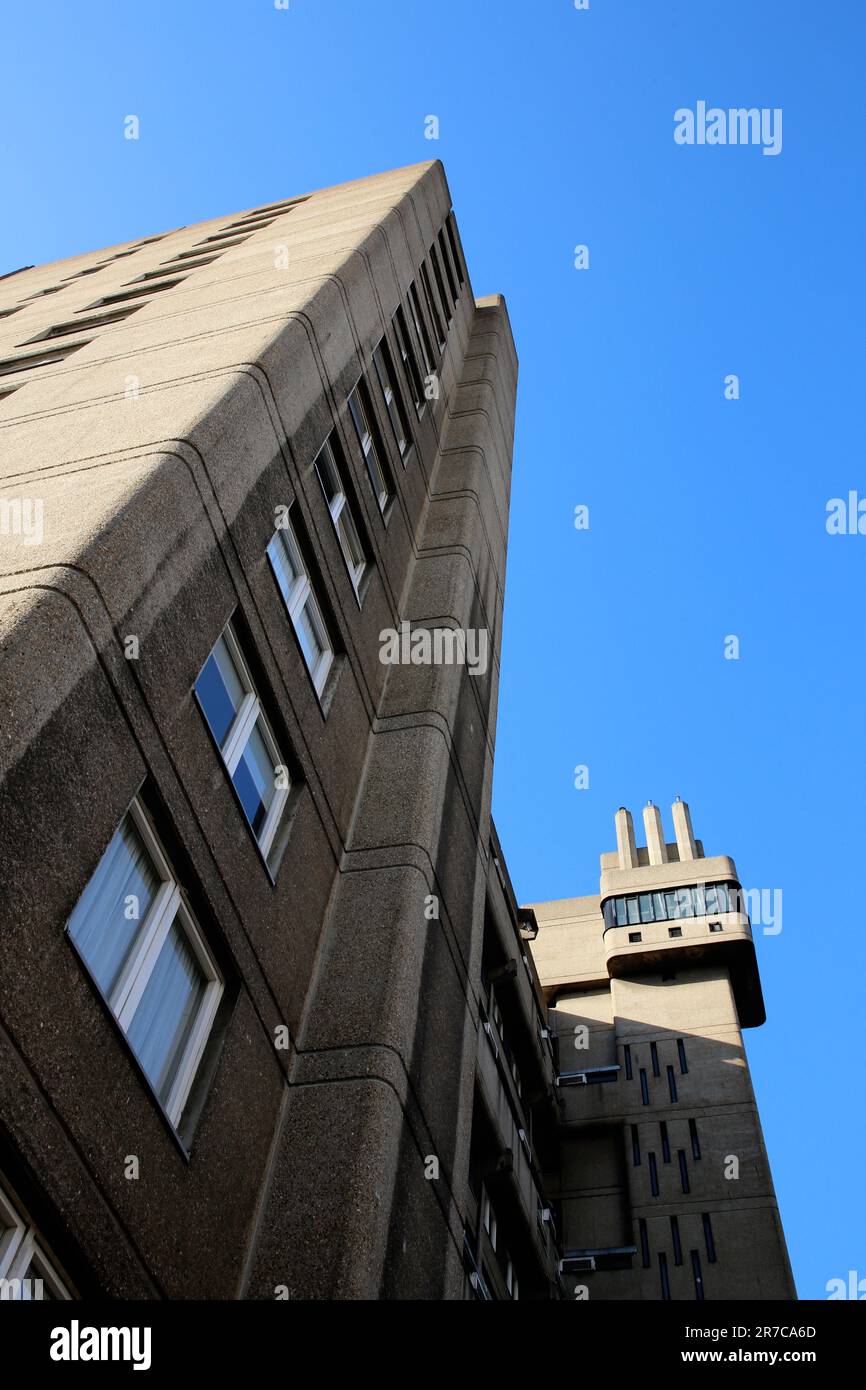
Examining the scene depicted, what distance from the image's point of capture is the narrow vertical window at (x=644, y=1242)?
26.3 m

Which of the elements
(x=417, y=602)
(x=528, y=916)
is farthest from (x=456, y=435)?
(x=528, y=916)

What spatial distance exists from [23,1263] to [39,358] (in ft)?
46.9

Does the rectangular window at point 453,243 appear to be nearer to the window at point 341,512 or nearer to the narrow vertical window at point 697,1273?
the window at point 341,512

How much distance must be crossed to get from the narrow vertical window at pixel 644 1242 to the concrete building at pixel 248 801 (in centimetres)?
822

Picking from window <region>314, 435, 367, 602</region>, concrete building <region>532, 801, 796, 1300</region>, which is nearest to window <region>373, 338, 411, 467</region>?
window <region>314, 435, 367, 602</region>

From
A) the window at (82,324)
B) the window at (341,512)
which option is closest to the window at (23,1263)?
the window at (341,512)

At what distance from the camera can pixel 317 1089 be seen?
934 cm

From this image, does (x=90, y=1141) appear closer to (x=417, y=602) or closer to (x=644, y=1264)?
(x=417, y=602)

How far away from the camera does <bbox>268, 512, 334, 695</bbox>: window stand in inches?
446

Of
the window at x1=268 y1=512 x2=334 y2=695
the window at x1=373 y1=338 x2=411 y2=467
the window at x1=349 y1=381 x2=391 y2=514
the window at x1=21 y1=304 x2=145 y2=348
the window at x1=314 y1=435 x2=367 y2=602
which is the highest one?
the window at x1=21 y1=304 x2=145 y2=348

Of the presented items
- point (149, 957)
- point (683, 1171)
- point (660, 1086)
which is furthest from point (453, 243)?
point (683, 1171)

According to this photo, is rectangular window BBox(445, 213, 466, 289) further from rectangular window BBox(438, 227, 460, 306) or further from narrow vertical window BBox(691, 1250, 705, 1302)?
narrow vertical window BBox(691, 1250, 705, 1302)

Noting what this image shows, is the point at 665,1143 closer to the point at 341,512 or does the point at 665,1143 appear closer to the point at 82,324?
the point at 341,512
